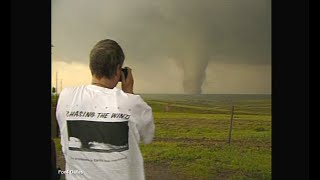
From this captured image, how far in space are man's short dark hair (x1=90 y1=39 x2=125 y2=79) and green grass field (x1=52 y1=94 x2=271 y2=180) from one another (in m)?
0.27

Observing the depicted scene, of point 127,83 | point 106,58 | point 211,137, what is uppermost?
point 106,58

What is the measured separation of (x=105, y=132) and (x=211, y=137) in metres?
0.64

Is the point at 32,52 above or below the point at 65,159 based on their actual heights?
above

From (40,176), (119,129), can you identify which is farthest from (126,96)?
(40,176)

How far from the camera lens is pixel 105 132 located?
2.69 metres

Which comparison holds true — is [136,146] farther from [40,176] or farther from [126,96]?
[40,176]

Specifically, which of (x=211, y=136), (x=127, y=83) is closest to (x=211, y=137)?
(x=211, y=136)

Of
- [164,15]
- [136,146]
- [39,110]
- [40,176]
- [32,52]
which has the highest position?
[164,15]

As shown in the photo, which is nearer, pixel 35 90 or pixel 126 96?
pixel 126 96

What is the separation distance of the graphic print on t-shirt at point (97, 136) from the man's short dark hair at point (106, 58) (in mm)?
299

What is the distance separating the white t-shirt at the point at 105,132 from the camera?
8.77ft

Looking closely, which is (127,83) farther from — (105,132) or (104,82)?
(105,132)

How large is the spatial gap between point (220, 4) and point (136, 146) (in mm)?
991

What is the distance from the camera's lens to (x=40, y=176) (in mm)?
2900
